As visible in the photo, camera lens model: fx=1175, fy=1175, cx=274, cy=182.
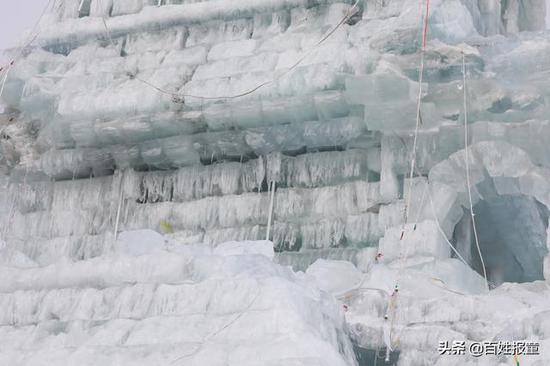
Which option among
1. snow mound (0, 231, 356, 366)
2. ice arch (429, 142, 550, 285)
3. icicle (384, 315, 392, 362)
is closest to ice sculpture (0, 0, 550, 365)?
ice arch (429, 142, 550, 285)

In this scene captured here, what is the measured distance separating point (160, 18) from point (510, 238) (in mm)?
10151

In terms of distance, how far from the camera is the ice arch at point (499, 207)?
77.4 feet

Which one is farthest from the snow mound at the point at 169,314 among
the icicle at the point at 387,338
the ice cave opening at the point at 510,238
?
the ice cave opening at the point at 510,238

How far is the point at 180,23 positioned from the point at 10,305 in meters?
11.4

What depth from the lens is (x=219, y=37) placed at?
28.4 meters

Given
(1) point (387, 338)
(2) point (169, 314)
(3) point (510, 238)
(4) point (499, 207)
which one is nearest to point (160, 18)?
(4) point (499, 207)

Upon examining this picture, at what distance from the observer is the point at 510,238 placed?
1133 inches

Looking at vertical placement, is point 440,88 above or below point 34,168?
above

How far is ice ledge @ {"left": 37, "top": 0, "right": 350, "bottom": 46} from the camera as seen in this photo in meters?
28.0

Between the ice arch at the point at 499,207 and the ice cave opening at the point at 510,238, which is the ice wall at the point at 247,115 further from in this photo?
the ice cave opening at the point at 510,238

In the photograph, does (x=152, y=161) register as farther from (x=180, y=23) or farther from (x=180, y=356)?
(x=180, y=356)

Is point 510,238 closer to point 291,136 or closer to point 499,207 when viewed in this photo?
point 499,207

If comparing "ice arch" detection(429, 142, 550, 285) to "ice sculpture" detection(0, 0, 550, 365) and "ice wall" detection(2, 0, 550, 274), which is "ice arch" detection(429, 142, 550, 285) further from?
"ice wall" detection(2, 0, 550, 274)

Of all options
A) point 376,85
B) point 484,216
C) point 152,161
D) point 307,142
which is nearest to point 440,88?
point 376,85
